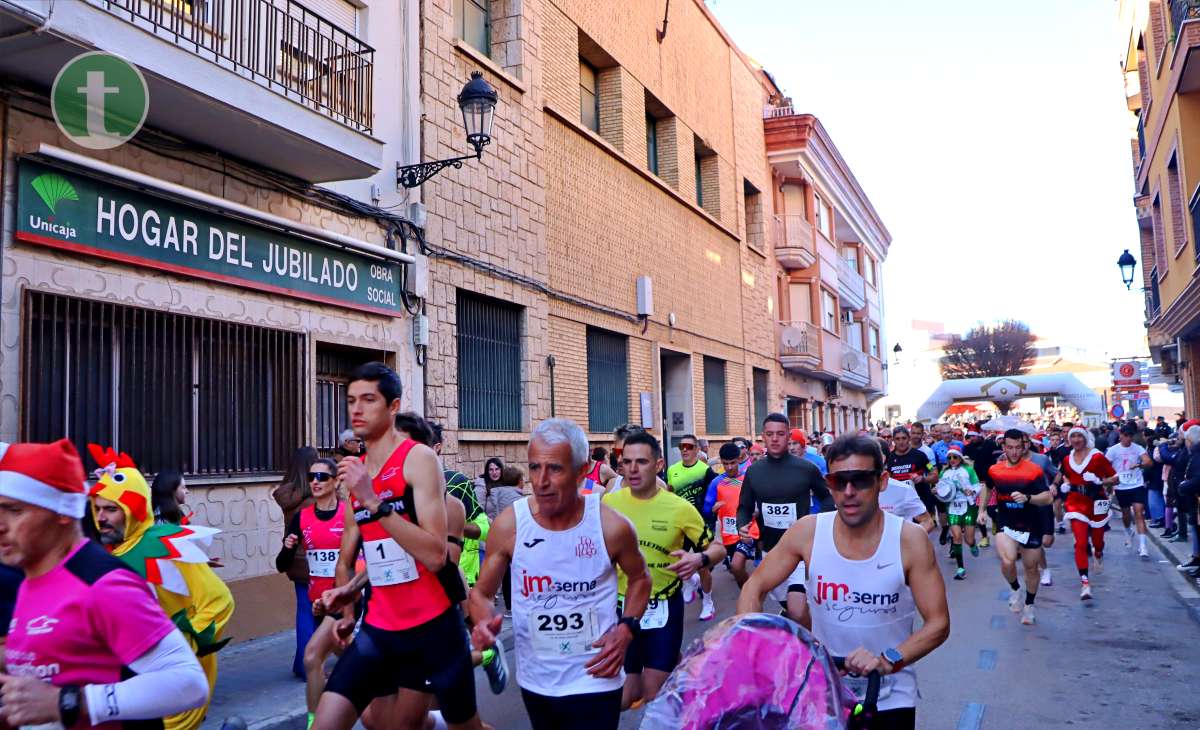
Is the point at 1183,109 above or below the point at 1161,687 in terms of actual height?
above

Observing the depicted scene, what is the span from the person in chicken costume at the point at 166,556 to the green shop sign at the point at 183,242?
410cm

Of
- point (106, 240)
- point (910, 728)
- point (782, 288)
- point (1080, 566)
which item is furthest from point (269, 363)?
point (782, 288)

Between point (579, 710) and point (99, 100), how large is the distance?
656 centimetres

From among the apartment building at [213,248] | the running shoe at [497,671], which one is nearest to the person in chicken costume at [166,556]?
the running shoe at [497,671]

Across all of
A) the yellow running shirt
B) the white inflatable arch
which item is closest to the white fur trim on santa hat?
the yellow running shirt

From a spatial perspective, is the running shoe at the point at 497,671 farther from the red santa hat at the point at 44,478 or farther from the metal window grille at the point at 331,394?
the metal window grille at the point at 331,394

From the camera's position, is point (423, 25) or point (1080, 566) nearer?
point (1080, 566)

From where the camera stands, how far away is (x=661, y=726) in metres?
2.89

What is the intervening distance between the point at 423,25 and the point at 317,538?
26.2 ft

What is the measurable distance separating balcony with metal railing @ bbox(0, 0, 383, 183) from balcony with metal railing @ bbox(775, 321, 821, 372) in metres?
20.0

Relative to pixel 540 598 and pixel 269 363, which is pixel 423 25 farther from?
pixel 540 598

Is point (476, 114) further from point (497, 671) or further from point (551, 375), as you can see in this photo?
point (497, 671)

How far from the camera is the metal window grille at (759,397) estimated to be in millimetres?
28219

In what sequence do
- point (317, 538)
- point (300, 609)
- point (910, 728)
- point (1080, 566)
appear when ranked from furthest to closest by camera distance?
point (1080, 566) → point (300, 609) → point (317, 538) → point (910, 728)
